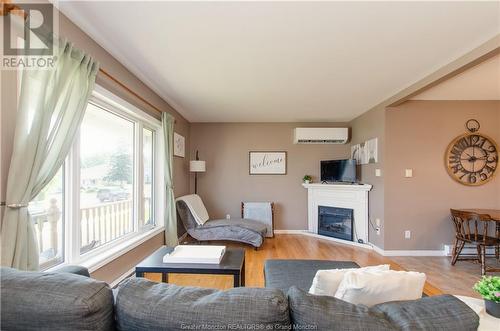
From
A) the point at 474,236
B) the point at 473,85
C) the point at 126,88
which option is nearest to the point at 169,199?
the point at 126,88

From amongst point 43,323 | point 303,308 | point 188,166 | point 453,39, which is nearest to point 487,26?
point 453,39

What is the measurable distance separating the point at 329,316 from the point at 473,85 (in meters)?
3.88

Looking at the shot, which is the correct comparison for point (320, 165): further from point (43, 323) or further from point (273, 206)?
point (43, 323)

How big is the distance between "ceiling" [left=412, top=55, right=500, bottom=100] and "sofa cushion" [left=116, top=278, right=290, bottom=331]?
3.26 metres

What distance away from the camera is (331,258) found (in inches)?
149

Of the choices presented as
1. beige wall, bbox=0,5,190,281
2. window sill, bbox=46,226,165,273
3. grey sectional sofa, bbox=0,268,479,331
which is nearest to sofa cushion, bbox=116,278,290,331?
grey sectional sofa, bbox=0,268,479,331

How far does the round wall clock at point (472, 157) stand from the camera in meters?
3.78

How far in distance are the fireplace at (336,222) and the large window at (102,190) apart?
122 inches

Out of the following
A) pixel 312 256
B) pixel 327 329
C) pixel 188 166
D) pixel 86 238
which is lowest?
pixel 312 256

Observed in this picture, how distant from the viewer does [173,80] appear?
9.89 feet

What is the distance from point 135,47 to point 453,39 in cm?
274

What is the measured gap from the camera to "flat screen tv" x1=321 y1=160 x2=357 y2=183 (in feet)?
15.2

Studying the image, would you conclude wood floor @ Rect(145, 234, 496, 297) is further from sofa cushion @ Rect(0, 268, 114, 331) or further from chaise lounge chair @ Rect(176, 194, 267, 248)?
sofa cushion @ Rect(0, 268, 114, 331)

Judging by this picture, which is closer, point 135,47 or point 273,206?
point 135,47
